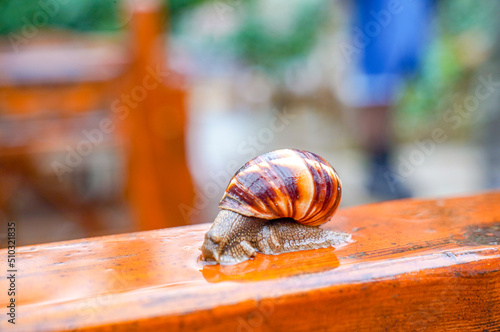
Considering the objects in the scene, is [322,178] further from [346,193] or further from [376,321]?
[346,193]

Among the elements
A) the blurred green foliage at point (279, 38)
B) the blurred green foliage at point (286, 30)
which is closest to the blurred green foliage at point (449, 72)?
the blurred green foliage at point (286, 30)

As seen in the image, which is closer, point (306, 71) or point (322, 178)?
point (322, 178)

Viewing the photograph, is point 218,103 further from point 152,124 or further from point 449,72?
point 152,124

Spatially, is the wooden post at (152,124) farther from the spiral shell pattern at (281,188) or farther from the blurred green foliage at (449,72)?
the blurred green foliage at (449,72)

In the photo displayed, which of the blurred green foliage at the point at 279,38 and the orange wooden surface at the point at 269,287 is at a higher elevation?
the orange wooden surface at the point at 269,287

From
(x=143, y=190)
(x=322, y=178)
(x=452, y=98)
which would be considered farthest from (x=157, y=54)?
(x=452, y=98)

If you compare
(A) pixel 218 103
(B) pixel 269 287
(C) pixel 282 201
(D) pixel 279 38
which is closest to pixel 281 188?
(C) pixel 282 201
